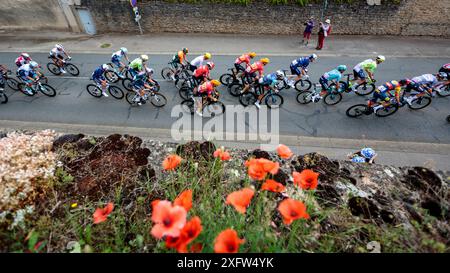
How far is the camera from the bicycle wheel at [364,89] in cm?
913

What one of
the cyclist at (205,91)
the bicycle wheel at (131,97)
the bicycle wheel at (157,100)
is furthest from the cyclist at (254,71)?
the bicycle wheel at (131,97)

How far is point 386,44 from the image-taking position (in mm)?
13281

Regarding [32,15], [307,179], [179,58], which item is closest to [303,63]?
[179,58]

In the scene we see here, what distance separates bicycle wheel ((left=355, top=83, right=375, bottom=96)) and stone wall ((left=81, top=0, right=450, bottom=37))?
6755mm

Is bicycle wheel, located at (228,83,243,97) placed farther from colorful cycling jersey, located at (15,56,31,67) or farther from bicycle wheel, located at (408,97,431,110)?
colorful cycling jersey, located at (15,56,31,67)

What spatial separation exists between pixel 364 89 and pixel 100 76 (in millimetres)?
10683

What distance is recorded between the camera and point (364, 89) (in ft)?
30.3

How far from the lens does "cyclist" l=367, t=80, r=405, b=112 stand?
293 inches

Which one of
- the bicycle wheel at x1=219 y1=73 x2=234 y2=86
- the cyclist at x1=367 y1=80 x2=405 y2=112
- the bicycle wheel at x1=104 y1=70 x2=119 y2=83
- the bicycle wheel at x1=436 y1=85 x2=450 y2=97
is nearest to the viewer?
the cyclist at x1=367 y1=80 x2=405 y2=112

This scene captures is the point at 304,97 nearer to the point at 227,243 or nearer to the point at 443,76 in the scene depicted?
the point at 443,76

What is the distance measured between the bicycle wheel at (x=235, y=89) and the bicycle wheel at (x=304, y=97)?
7.92 ft

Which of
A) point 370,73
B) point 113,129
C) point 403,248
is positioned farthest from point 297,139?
point 113,129

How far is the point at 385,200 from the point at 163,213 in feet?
8.55

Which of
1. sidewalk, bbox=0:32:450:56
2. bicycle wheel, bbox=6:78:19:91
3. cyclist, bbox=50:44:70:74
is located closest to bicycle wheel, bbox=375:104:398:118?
sidewalk, bbox=0:32:450:56
